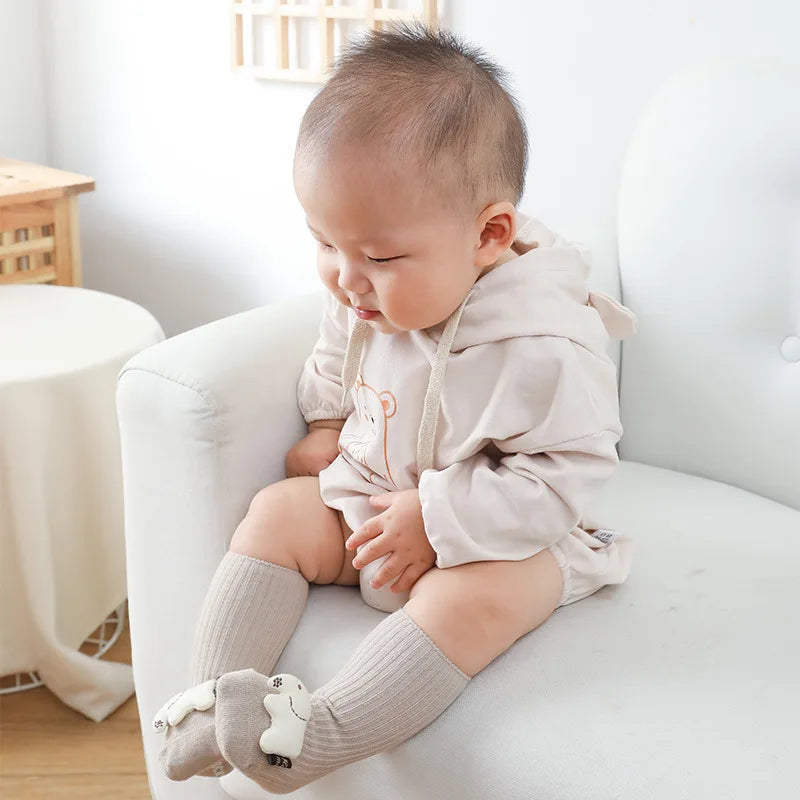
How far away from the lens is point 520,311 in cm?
95

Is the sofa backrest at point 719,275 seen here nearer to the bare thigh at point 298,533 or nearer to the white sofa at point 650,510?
the white sofa at point 650,510

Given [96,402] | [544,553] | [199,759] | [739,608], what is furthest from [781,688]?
[96,402]

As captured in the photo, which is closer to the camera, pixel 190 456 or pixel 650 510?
pixel 190 456

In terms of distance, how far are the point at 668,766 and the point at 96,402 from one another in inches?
36.8

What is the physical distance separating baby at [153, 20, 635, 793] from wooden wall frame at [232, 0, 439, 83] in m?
0.67

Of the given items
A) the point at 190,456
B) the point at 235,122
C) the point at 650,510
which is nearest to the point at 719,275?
the point at 650,510

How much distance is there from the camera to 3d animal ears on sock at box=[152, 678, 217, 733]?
854mm

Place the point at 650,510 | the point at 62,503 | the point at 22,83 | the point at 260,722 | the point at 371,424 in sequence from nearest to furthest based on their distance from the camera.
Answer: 1. the point at 260,722
2. the point at 371,424
3. the point at 650,510
4. the point at 62,503
5. the point at 22,83

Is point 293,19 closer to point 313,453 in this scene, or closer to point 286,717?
point 313,453

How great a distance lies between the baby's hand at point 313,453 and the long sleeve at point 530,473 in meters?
0.15

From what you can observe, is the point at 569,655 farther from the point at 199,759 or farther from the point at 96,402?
the point at 96,402

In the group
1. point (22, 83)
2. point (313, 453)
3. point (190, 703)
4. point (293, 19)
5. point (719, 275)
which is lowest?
point (190, 703)

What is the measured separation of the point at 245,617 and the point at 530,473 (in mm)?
276

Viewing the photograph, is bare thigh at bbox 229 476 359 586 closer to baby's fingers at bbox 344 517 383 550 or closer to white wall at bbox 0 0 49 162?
baby's fingers at bbox 344 517 383 550
